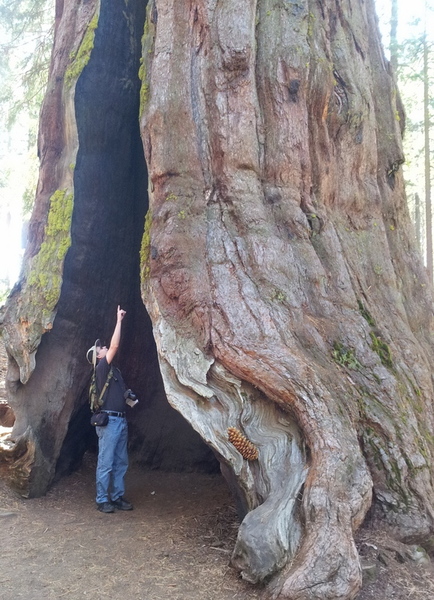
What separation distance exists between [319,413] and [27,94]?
9980mm

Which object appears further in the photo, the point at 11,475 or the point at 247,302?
the point at 11,475

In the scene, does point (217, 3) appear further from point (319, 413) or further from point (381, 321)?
point (319, 413)

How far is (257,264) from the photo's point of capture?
5316mm

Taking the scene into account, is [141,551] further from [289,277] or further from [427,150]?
[427,150]

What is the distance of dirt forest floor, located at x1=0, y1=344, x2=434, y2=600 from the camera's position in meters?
4.05

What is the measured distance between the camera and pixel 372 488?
4395 mm

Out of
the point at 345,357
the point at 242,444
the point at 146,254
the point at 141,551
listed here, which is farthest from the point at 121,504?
the point at 345,357

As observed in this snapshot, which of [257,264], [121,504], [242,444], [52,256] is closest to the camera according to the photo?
[242,444]

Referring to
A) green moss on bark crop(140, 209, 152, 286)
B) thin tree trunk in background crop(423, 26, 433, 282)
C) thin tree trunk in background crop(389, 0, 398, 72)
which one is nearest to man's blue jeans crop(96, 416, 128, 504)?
green moss on bark crop(140, 209, 152, 286)

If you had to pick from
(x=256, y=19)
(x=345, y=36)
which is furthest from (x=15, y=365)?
(x=345, y=36)

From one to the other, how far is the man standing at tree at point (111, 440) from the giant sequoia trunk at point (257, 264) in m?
0.72

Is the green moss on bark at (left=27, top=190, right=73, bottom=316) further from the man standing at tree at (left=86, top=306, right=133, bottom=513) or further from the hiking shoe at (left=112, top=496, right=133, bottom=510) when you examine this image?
the hiking shoe at (left=112, top=496, right=133, bottom=510)

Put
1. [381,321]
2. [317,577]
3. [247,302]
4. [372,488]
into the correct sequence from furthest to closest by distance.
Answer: [381,321] < [247,302] < [372,488] < [317,577]

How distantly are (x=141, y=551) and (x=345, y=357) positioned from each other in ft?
8.18
